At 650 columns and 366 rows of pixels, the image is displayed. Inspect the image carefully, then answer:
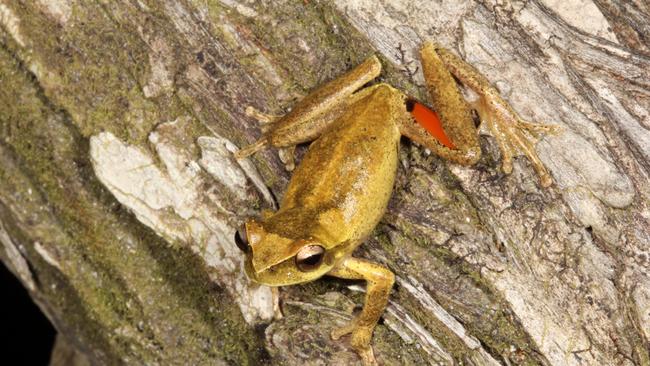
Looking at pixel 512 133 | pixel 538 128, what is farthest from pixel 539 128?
pixel 512 133

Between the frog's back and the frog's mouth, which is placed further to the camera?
the frog's back

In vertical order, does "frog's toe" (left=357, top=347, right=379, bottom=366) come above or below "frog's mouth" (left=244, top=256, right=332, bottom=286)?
below

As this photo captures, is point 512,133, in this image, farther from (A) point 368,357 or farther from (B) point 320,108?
(A) point 368,357

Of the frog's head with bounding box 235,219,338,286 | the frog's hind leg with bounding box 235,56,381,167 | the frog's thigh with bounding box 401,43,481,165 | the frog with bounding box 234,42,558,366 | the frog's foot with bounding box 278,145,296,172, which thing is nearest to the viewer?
the frog's head with bounding box 235,219,338,286

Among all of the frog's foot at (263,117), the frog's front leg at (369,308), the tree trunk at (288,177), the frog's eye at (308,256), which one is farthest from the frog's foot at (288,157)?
the frog's eye at (308,256)

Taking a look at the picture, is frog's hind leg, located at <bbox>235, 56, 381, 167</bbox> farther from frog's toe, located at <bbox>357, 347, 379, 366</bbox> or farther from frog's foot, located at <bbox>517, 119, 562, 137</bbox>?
frog's toe, located at <bbox>357, 347, 379, 366</bbox>

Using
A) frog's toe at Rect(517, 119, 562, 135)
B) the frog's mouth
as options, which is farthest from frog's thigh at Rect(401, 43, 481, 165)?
the frog's mouth

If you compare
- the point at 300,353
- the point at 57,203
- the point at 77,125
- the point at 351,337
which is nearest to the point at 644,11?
the point at 351,337
